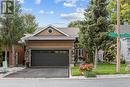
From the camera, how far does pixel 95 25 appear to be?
48.5 metres

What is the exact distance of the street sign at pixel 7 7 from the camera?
4348 cm

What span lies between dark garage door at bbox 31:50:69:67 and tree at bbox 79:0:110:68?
727 centimetres

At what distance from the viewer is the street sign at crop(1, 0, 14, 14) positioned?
143 feet

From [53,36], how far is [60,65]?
4430 mm

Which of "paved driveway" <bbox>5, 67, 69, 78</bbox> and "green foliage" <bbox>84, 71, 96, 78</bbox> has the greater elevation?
"green foliage" <bbox>84, 71, 96, 78</bbox>

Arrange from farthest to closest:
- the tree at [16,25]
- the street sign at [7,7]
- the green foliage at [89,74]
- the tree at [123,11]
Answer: the tree at [123,11] < the tree at [16,25] < the street sign at [7,7] < the green foliage at [89,74]

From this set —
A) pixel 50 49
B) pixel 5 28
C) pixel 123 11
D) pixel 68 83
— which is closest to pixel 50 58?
pixel 50 49

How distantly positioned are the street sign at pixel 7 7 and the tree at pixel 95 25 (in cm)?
948

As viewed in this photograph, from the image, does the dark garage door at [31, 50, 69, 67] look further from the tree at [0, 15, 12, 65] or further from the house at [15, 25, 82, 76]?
the tree at [0, 15, 12, 65]

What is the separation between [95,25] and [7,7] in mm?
11600

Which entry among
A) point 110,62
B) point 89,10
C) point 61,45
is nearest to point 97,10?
point 89,10

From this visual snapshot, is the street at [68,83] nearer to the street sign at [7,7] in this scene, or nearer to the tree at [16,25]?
the street sign at [7,7]

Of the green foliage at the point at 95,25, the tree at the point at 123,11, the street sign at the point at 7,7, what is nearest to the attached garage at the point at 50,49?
the green foliage at the point at 95,25

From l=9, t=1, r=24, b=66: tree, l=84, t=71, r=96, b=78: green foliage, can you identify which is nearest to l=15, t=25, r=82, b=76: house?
l=9, t=1, r=24, b=66: tree
